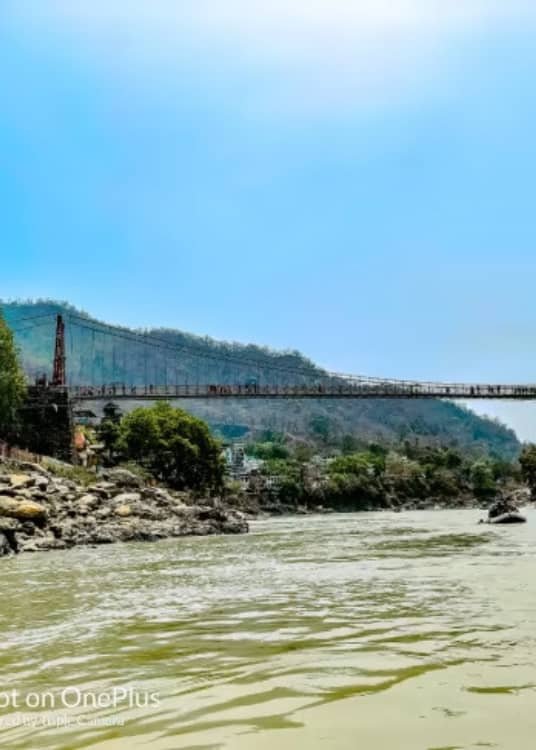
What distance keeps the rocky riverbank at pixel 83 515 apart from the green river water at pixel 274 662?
406 inches

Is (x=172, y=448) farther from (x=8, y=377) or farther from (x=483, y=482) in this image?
(x=483, y=482)

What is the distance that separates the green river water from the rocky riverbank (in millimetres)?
10317

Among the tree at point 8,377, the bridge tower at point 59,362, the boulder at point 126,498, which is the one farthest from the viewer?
the bridge tower at point 59,362

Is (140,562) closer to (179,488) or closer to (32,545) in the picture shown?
(32,545)

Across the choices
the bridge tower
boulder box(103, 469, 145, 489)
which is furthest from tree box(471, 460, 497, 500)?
boulder box(103, 469, 145, 489)

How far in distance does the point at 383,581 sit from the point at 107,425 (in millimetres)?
61105

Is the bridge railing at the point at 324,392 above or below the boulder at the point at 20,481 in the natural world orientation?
above

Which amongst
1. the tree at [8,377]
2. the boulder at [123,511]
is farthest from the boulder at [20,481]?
the tree at [8,377]

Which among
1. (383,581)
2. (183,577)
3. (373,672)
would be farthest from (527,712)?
(183,577)

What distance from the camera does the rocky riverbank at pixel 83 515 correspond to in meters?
24.9

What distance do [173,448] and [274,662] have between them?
55.2 m

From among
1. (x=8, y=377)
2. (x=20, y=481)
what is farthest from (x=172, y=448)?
(x=20, y=481)

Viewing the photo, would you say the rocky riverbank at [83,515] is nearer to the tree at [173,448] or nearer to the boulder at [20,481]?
the boulder at [20,481]

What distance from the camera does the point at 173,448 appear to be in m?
61.4
